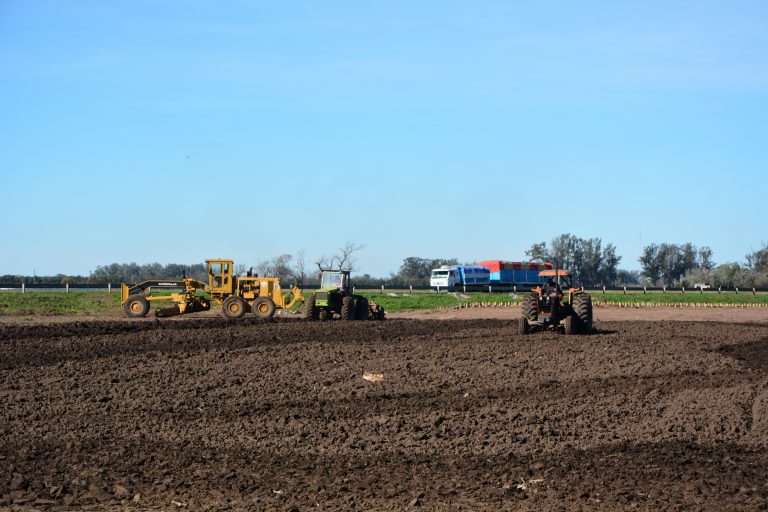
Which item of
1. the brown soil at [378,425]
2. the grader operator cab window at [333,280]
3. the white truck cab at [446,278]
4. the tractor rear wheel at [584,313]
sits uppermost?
the white truck cab at [446,278]

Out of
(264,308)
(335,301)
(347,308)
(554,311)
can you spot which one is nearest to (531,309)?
(554,311)

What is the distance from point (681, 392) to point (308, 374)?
299 inches

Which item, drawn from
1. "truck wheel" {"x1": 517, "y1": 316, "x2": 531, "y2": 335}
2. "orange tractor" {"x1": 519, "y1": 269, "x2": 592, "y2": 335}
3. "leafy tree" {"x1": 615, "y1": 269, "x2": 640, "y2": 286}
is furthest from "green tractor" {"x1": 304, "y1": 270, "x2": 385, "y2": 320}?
"leafy tree" {"x1": 615, "y1": 269, "x2": 640, "y2": 286}

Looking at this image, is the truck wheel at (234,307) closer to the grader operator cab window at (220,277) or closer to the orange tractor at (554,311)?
the grader operator cab window at (220,277)

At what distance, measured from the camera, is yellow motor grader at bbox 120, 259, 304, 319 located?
38031 millimetres

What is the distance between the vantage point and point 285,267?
8519 centimetres

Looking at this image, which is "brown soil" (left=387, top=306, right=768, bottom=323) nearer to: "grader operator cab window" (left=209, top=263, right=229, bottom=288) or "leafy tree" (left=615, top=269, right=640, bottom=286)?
"grader operator cab window" (left=209, top=263, right=229, bottom=288)

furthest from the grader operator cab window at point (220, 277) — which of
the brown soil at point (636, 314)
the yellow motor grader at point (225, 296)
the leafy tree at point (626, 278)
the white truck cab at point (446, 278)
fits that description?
the leafy tree at point (626, 278)

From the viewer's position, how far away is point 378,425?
1521 cm

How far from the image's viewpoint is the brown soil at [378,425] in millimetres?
11242

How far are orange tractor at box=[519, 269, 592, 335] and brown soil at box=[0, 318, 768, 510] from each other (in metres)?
3.22

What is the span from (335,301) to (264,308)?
3046 millimetres

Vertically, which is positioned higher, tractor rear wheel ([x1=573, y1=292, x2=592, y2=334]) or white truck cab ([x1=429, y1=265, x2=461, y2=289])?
white truck cab ([x1=429, y1=265, x2=461, y2=289])

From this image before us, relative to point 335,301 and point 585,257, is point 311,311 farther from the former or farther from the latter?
point 585,257
